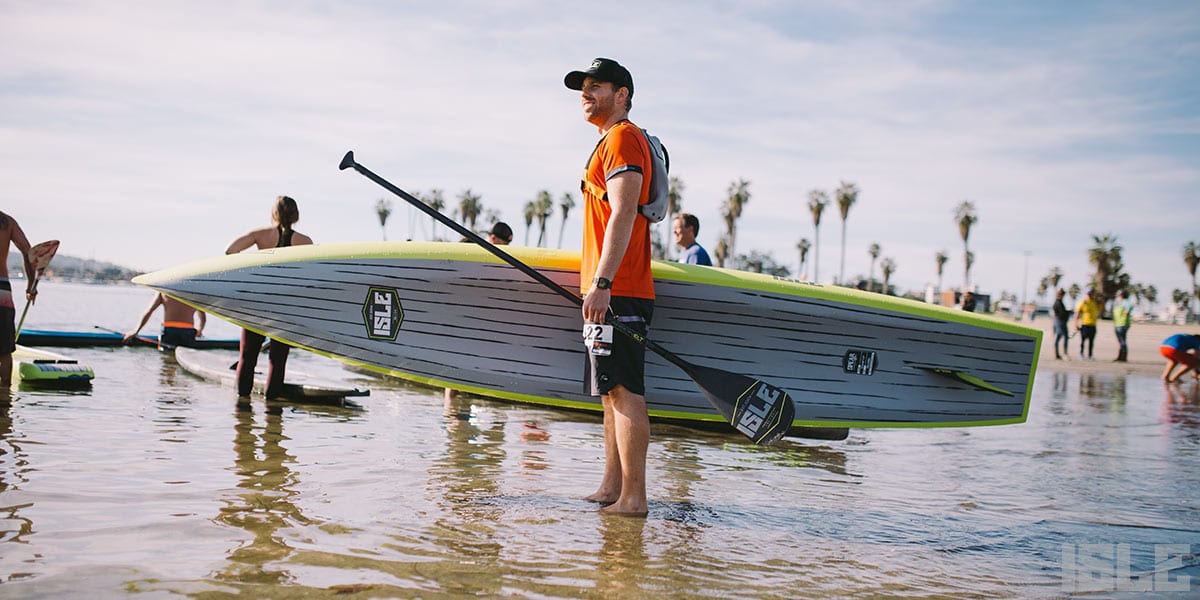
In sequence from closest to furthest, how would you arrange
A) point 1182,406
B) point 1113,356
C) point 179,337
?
point 1182,406, point 179,337, point 1113,356

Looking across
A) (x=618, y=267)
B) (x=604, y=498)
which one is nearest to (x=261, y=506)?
(x=604, y=498)

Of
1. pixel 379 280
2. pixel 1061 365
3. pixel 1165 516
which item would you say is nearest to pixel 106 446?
pixel 379 280

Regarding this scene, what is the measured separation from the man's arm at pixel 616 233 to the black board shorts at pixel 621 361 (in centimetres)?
11

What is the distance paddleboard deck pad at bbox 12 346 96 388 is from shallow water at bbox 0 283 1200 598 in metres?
0.30

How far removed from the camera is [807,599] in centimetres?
254

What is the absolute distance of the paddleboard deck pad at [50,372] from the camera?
6.49 meters

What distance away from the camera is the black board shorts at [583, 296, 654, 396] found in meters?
3.49

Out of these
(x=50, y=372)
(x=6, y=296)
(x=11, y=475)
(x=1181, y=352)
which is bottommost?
(x=11, y=475)

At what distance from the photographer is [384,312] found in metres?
5.02

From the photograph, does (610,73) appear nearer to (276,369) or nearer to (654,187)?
(654,187)

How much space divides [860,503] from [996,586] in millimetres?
1296

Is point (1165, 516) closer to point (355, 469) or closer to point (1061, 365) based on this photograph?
point (355, 469)

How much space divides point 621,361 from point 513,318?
1623mm

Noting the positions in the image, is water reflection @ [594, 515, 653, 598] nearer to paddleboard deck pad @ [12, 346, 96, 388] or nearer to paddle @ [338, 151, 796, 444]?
paddle @ [338, 151, 796, 444]
